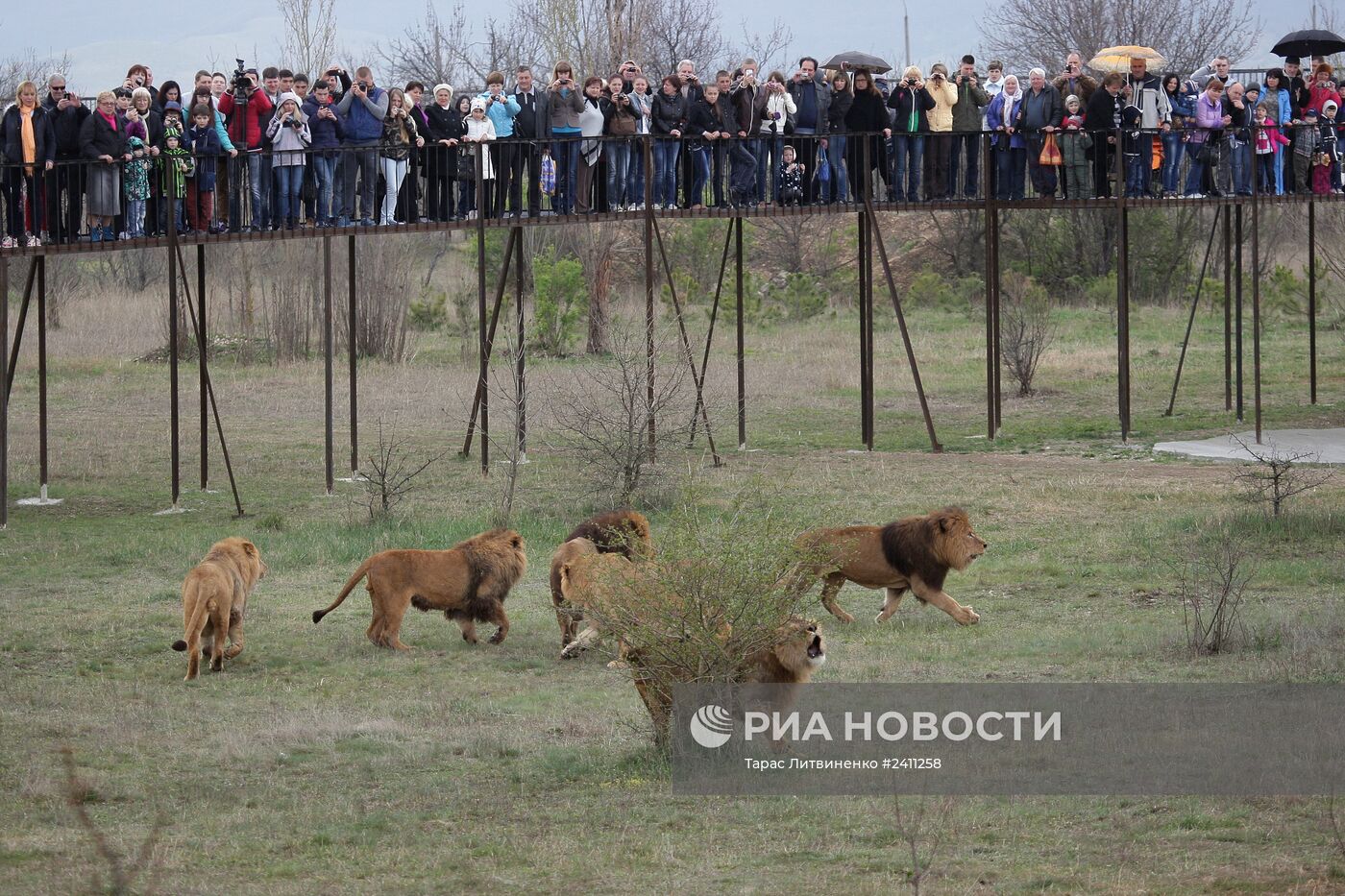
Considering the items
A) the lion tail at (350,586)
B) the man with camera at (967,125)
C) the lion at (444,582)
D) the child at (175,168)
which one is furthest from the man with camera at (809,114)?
the lion tail at (350,586)

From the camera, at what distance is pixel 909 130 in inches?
825

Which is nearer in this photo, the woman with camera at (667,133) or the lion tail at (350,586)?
the lion tail at (350,586)

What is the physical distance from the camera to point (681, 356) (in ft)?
63.9

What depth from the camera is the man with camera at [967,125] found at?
21250 millimetres

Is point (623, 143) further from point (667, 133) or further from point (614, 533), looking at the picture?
point (614, 533)

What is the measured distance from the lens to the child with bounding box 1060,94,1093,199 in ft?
69.4

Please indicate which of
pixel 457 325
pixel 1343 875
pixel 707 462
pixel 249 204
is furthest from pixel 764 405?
pixel 1343 875

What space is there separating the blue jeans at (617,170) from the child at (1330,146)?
8.38 m

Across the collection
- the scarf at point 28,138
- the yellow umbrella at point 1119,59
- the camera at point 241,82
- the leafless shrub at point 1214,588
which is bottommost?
the leafless shrub at point 1214,588

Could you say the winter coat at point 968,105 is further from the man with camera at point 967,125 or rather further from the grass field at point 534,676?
the grass field at point 534,676

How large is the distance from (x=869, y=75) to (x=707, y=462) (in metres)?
4.62

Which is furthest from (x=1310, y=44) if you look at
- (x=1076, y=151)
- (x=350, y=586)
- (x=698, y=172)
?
(x=350, y=586)

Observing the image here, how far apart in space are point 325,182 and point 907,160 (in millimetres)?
6651

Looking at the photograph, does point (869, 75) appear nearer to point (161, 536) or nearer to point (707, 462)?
point (707, 462)
